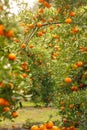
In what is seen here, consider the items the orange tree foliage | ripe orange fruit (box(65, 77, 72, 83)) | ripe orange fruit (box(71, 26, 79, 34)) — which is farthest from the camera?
ripe orange fruit (box(71, 26, 79, 34))

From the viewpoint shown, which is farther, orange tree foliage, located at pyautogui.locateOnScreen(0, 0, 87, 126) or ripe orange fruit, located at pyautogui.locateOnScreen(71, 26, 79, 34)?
ripe orange fruit, located at pyautogui.locateOnScreen(71, 26, 79, 34)

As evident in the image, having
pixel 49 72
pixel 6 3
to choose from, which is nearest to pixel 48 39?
pixel 49 72

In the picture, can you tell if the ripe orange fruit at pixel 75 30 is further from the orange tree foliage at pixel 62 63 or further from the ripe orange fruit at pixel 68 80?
the ripe orange fruit at pixel 68 80

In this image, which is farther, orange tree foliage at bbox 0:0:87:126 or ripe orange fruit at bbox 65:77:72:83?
ripe orange fruit at bbox 65:77:72:83

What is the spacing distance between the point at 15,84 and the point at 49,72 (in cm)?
742

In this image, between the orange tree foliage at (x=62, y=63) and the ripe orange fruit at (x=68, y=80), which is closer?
the orange tree foliage at (x=62, y=63)

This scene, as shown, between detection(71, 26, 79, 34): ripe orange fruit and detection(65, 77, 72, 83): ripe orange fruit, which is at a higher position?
detection(71, 26, 79, 34): ripe orange fruit

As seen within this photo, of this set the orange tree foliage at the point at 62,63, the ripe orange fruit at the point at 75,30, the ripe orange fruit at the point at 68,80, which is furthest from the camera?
the ripe orange fruit at the point at 75,30

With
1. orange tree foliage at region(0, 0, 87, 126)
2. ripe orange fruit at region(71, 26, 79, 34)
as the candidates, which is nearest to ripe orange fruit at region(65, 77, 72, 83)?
orange tree foliage at region(0, 0, 87, 126)

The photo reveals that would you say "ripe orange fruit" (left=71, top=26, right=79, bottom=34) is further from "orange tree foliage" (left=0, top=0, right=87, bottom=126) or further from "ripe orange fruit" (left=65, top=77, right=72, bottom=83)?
"ripe orange fruit" (left=65, top=77, right=72, bottom=83)

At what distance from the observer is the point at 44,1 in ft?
21.8

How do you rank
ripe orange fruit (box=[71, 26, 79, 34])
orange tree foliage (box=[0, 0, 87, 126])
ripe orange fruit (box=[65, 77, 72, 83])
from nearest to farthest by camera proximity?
orange tree foliage (box=[0, 0, 87, 126])
ripe orange fruit (box=[65, 77, 72, 83])
ripe orange fruit (box=[71, 26, 79, 34])

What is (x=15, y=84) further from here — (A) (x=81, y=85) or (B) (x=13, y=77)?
(A) (x=81, y=85)

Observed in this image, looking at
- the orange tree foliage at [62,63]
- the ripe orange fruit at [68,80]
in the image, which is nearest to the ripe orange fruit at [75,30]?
the orange tree foliage at [62,63]
